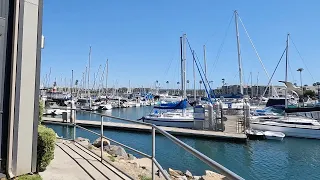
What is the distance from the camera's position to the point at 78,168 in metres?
5.79

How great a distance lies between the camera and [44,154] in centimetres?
535

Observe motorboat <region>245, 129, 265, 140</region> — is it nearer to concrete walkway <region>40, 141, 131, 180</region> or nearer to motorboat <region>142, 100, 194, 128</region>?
motorboat <region>142, 100, 194, 128</region>

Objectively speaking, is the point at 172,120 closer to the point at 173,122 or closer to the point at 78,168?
the point at 173,122

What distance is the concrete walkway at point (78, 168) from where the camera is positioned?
5.25 meters

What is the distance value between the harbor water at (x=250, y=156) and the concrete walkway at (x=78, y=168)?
20.8 feet

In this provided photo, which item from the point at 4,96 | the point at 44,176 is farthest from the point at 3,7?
the point at 44,176

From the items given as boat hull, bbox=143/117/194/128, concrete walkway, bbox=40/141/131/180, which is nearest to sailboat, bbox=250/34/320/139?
boat hull, bbox=143/117/194/128

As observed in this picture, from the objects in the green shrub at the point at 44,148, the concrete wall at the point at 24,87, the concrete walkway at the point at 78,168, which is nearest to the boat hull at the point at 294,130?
the concrete walkway at the point at 78,168

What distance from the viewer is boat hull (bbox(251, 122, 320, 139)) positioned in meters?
24.4

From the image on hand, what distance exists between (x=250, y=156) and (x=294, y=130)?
956 centimetres

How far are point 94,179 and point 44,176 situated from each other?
37.7 inches

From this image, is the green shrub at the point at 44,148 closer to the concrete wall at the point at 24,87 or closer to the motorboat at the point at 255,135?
the concrete wall at the point at 24,87

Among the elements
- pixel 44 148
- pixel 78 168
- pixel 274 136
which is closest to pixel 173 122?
pixel 274 136

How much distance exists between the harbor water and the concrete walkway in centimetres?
634
